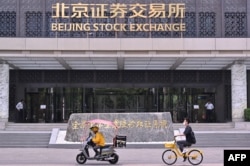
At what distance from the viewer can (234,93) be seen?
27547 mm

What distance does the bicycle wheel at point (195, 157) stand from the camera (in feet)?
42.9

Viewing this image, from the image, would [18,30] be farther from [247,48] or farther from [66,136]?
[247,48]

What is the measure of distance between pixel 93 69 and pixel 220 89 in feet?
30.7

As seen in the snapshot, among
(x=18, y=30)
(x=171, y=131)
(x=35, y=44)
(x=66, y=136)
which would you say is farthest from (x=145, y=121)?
(x=18, y=30)

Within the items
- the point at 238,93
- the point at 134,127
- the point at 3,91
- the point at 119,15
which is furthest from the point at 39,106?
the point at 238,93

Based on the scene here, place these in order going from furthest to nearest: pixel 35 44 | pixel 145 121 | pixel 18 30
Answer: pixel 18 30, pixel 35 44, pixel 145 121

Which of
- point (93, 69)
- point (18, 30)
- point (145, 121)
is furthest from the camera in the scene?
point (93, 69)

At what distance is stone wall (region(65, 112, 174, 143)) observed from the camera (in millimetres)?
20000

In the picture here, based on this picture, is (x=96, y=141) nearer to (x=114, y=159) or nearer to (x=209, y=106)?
(x=114, y=159)

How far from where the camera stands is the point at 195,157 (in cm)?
1303

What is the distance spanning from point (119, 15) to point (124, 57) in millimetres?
2725

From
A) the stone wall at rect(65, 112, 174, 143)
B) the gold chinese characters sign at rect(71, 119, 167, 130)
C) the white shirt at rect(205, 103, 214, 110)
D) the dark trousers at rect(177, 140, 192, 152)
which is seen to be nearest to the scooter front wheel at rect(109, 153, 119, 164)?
the dark trousers at rect(177, 140, 192, 152)

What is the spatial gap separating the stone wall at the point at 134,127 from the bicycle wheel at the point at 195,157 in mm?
6748

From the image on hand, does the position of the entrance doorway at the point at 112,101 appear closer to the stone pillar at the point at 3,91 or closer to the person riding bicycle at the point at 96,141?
the stone pillar at the point at 3,91
